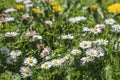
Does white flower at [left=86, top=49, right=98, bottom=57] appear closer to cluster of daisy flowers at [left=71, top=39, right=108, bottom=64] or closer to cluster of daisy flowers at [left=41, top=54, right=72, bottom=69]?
cluster of daisy flowers at [left=71, top=39, right=108, bottom=64]

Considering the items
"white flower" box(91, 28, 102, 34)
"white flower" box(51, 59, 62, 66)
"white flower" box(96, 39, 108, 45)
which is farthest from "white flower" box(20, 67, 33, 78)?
"white flower" box(91, 28, 102, 34)

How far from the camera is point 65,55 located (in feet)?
11.7

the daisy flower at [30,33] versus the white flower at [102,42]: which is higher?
the daisy flower at [30,33]

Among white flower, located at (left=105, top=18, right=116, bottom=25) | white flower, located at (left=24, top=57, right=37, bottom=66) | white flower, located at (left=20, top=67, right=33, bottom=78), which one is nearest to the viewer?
white flower, located at (left=20, top=67, right=33, bottom=78)

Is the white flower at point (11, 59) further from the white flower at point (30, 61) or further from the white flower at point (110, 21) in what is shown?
the white flower at point (110, 21)

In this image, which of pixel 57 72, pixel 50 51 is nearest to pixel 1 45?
pixel 50 51

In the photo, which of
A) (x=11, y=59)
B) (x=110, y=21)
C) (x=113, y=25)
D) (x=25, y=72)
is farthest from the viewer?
(x=110, y=21)

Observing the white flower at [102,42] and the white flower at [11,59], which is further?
the white flower at [102,42]

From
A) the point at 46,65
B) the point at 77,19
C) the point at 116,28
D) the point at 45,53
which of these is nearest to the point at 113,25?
the point at 116,28

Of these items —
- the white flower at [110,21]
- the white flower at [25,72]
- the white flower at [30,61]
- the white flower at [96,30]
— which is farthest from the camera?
the white flower at [110,21]

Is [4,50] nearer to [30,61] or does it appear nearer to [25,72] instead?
[30,61]

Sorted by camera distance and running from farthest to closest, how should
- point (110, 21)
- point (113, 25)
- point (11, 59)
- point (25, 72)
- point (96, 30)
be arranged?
point (110, 21) → point (113, 25) → point (96, 30) → point (11, 59) → point (25, 72)

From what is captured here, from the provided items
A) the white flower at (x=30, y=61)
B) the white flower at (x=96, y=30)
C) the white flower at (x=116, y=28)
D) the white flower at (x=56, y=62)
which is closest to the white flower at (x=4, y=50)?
the white flower at (x=30, y=61)

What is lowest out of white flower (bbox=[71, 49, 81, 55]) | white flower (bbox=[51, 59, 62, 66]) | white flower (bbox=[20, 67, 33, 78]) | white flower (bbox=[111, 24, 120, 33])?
white flower (bbox=[20, 67, 33, 78])
